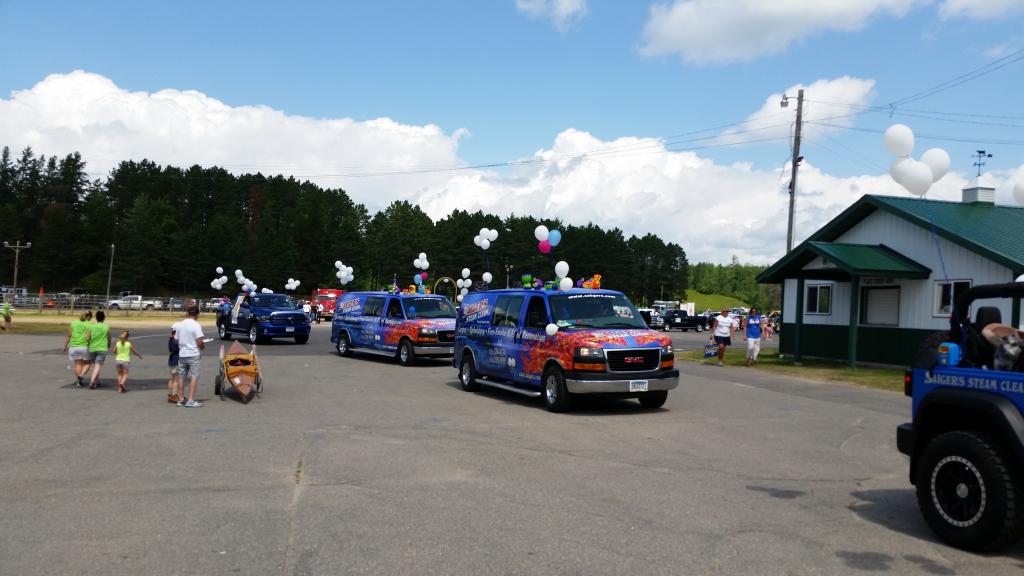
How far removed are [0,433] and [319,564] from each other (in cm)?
710

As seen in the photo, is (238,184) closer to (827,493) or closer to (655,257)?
(655,257)

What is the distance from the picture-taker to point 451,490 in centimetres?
734

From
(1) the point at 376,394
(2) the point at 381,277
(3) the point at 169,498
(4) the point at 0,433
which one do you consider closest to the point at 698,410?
(1) the point at 376,394

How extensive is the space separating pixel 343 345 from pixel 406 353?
3665 millimetres

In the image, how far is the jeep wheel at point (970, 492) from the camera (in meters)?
5.39

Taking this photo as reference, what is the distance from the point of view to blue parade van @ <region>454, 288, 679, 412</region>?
41.4 feet

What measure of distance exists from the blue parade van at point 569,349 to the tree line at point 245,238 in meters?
73.8

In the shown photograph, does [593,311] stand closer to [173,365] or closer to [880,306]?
[173,365]

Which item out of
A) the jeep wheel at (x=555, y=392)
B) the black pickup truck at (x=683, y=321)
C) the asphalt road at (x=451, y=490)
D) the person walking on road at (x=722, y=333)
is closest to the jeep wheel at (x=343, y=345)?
the asphalt road at (x=451, y=490)

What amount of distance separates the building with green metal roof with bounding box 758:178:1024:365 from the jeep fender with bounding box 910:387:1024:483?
15403 mm

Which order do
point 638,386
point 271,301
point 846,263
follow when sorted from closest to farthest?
point 638,386 → point 846,263 → point 271,301

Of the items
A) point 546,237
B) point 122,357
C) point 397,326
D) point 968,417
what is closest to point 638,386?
point 546,237

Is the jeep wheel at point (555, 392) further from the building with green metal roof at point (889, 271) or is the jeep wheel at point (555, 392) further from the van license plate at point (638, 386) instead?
the building with green metal roof at point (889, 271)

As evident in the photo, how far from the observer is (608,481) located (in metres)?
7.84
